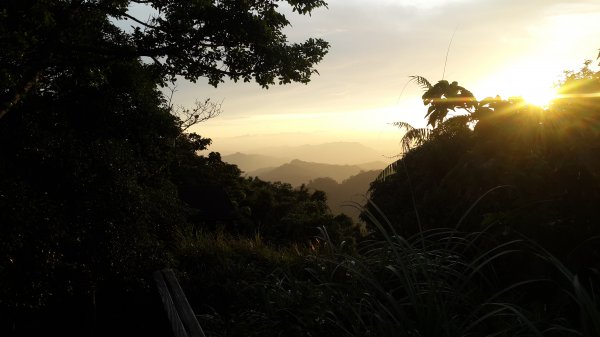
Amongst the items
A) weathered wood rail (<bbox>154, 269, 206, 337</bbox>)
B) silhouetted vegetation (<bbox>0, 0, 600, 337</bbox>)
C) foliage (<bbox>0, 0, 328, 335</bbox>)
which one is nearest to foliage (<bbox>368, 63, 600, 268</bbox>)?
silhouetted vegetation (<bbox>0, 0, 600, 337</bbox>)

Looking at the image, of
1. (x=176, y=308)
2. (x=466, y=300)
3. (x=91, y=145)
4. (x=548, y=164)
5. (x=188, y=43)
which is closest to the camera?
(x=548, y=164)

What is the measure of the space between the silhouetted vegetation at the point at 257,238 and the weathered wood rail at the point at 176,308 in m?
0.50

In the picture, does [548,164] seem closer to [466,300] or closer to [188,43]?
[466,300]

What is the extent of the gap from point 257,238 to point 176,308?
17.2ft

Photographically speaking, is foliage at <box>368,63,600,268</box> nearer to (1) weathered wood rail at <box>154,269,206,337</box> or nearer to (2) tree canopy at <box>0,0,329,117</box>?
(1) weathered wood rail at <box>154,269,206,337</box>

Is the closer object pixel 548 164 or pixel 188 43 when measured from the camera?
pixel 548 164

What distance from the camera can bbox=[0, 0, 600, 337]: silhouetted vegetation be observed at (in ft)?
8.96

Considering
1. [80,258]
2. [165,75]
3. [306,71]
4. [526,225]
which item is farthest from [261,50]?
[526,225]

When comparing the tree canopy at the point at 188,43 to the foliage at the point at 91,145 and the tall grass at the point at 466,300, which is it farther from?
the tall grass at the point at 466,300

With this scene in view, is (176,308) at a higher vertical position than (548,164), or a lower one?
lower

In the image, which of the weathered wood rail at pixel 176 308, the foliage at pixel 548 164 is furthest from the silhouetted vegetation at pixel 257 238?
the weathered wood rail at pixel 176 308

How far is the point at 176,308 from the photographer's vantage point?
13.9 ft

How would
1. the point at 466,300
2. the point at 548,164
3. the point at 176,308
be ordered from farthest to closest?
1. the point at 176,308
2. the point at 466,300
3. the point at 548,164

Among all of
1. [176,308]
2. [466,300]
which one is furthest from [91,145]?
[466,300]
